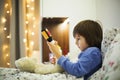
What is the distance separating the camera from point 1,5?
115 inches

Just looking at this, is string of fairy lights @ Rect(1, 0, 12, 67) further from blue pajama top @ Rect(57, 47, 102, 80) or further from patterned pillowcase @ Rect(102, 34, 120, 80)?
patterned pillowcase @ Rect(102, 34, 120, 80)

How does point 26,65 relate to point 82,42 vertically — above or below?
below

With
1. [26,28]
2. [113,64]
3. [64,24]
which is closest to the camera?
[113,64]

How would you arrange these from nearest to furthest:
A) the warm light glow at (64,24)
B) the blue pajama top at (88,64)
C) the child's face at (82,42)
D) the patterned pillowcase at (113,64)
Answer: the patterned pillowcase at (113,64)
the blue pajama top at (88,64)
the child's face at (82,42)
the warm light glow at (64,24)

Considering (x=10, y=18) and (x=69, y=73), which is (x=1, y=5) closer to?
(x=10, y=18)

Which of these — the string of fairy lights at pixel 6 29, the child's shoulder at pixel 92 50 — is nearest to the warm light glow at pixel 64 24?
the string of fairy lights at pixel 6 29

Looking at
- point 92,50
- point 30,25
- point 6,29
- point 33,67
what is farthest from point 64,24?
point 92,50

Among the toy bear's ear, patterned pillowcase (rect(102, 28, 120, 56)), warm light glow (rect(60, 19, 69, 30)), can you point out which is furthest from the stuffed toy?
warm light glow (rect(60, 19, 69, 30))

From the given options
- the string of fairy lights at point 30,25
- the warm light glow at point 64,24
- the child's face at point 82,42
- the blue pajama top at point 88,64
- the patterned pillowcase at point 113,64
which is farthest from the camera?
the string of fairy lights at point 30,25

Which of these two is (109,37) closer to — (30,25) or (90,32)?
(90,32)

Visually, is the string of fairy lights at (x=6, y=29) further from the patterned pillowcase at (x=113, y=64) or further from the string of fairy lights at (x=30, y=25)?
the patterned pillowcase at (x=113, y=64)

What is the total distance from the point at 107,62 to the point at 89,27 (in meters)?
0.34

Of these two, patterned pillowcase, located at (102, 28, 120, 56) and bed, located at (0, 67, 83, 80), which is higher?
patterned pillowcase, located at (102, 28, 120, 56)

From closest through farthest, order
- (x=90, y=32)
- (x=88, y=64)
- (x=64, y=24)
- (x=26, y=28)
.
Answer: (x=88, y=64) < (x=90, y=32) < (x=64, y=24) < (x=26, y=28)
